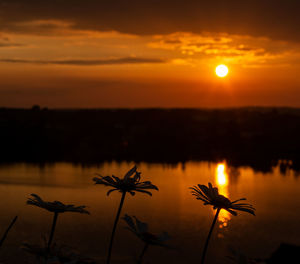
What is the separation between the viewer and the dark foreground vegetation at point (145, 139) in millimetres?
40531

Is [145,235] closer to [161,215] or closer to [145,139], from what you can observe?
[161,215]

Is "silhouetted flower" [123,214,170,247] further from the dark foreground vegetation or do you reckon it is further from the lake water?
the dark foreground vegetation

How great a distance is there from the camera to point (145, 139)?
181ft

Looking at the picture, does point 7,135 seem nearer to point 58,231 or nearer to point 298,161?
point 298,161

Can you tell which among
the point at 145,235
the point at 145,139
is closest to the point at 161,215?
the point at 145,235

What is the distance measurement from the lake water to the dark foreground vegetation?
7219mm

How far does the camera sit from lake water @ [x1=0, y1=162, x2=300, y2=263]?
14.0 m

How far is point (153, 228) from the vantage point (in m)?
16.3

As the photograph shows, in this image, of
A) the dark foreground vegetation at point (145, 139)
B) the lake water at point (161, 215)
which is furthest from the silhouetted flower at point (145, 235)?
the dark foreground vegetation at point (145, 139)

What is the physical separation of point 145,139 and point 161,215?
3704cm

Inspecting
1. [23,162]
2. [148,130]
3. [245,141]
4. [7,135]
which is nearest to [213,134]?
[245,141]

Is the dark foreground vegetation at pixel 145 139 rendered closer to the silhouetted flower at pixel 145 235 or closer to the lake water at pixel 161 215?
the lake water at pixel 161 215

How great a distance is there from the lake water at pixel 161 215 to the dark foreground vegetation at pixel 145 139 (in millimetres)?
7219

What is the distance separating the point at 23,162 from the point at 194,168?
13.1 meters
